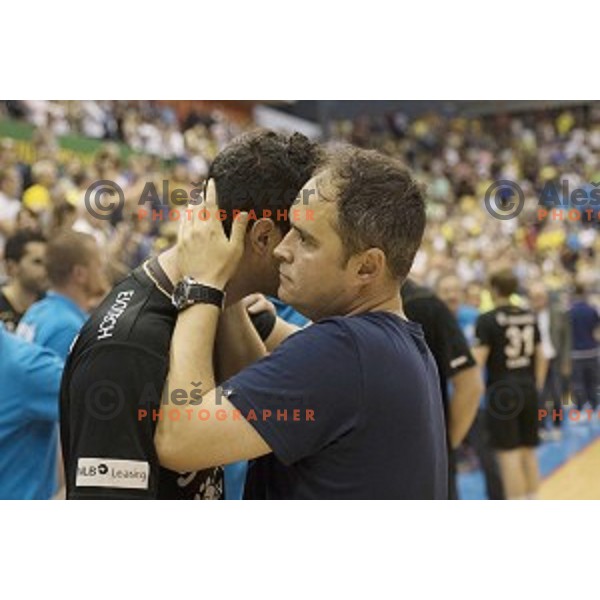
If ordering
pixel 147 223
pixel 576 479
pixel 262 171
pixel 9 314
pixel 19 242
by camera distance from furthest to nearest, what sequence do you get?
pixel 576 479
pixel 19 242
pixel 9 314
pixel 147 223
pixel 262 171

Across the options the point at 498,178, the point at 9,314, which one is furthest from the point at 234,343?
the point at 498,178

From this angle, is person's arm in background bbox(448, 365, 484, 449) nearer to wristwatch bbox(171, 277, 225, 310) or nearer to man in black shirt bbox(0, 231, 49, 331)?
man in black shirt bbox(0, 231, 49, 331)

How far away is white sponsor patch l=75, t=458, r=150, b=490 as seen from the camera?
1.44 meters

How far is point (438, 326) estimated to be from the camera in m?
3.31

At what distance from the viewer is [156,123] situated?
4.91m

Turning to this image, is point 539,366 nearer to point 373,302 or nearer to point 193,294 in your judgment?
point 373,302

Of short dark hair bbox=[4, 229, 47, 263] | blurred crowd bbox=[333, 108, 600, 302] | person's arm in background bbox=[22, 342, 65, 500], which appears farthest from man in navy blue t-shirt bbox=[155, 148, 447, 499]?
blurred crowd bbox=[333, 108, 600, 302]

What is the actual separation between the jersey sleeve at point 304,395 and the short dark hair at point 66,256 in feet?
6.03

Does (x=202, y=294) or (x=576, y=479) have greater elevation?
(x=202, y=294)

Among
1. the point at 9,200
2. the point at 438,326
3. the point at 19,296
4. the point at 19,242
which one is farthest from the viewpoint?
the point at 9,200

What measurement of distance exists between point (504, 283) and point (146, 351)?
350 cm

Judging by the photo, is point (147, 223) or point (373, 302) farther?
point (147, 223)
